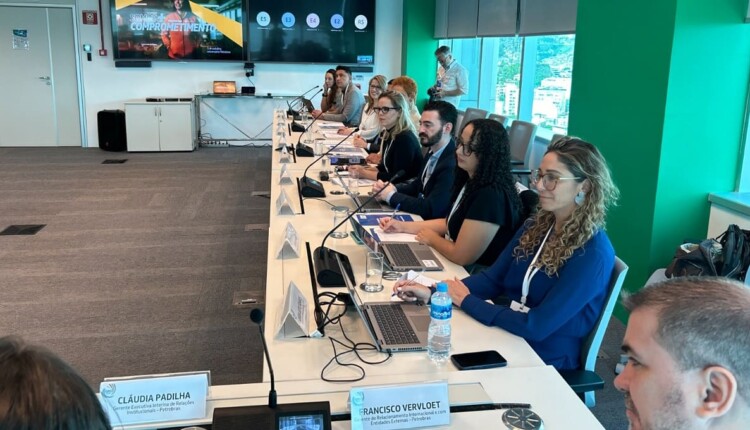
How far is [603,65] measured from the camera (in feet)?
12.5

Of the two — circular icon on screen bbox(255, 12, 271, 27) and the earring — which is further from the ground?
circular icon on screen bbox(255, 12, 271, 27)

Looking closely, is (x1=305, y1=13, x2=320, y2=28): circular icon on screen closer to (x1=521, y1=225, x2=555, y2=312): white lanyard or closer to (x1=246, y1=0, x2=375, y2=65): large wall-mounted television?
(x1=246, y1=0, x2=375, y2=65): large wall-mounted television

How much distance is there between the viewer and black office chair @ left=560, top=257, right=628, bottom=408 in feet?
6.09

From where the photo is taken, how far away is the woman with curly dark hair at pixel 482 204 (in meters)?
2.44

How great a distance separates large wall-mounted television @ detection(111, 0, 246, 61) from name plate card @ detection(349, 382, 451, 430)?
323 inches

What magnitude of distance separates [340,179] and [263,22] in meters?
5.74

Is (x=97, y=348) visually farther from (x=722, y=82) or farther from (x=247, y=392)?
(x=722, y=82)

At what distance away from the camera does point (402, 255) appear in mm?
Answer: 2418

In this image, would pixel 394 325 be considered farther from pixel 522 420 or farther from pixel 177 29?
pixel 177 29

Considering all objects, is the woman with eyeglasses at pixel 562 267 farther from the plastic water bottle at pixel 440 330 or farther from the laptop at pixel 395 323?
the plastic water bottle at pixel 440 330

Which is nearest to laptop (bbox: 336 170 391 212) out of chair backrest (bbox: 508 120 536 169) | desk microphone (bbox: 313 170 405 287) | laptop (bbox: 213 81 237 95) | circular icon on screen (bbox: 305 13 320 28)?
desk microphone (bbox: 313 170 405 287)

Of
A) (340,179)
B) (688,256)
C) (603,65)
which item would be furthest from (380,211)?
(603,65)

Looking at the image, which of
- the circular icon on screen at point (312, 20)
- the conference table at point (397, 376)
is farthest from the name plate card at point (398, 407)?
the circular icon on screen at point (312, 20)

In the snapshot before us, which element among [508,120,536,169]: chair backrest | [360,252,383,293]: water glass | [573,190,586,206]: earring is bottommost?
[360,252,383,293]: water glass
